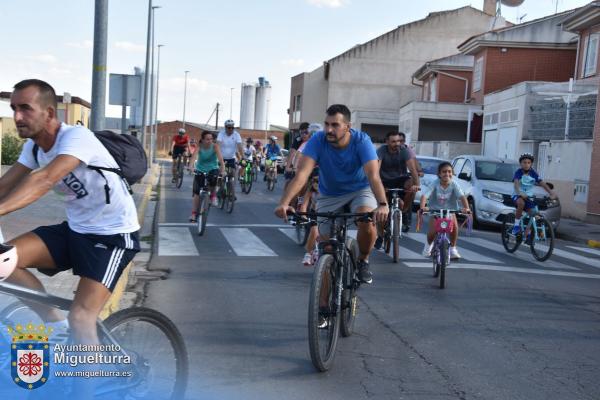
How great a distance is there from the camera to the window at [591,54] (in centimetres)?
2597

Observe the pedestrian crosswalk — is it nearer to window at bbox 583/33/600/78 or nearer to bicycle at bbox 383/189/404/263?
bicycle at bbox 383/189/404/263

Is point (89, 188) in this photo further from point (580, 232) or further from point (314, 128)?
point (580, 232)

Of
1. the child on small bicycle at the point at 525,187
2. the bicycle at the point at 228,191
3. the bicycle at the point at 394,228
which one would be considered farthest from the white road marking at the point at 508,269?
the bicycle at the point at 228,191

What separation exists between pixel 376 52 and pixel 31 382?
56.5 metres

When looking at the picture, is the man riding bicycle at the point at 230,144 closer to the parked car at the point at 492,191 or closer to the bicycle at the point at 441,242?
the parked car at the point at 492,191

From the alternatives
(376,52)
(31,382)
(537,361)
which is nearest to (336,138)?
(537,361)

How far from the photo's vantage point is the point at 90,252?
3.70 metres

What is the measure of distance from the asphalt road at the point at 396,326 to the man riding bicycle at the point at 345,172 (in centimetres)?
89

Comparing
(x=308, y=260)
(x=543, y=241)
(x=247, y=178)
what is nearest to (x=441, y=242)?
(x=308, y=260)

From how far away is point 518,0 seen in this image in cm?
4047

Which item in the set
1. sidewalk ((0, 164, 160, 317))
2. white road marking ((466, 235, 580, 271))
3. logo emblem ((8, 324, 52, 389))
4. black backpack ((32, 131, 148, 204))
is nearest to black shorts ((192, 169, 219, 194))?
sidewalk ((0, 164, 160, 317))

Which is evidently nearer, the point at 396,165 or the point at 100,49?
the point at 100,49

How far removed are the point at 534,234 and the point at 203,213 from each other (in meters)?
5.30

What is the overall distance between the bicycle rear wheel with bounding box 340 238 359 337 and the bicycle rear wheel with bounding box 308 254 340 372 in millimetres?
282
